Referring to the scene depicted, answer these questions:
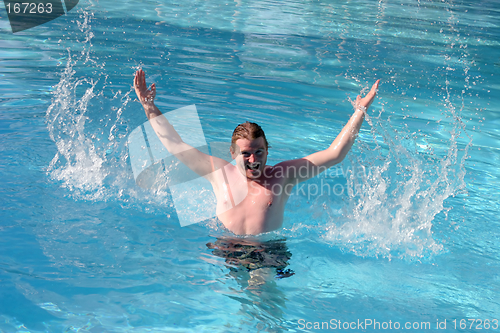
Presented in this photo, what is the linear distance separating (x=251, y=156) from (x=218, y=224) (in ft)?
2.22

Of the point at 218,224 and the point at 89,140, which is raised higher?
the point at 89,140

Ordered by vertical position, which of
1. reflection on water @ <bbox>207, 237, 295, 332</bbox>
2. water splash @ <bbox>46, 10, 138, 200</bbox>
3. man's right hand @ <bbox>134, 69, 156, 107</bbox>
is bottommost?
reflection on water @ <bbox>207, 237, 295, 332</bbox>

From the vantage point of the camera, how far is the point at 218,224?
3.55 m

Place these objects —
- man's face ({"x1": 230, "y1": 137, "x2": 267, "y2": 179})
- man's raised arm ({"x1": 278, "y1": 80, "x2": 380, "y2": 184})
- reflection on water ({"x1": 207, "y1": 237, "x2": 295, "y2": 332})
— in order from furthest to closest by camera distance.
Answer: man's raised arm ({"x1": 278, "y1": 80, "x2": 380, "y2": 184}), man's face ({"x1": 230, "y1": 137, "x2": 267, "y2": 179}), reflection on water ({"x1": 207, "y1": 237, "x2": 295, "y2": 332})

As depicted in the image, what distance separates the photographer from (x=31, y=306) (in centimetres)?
272

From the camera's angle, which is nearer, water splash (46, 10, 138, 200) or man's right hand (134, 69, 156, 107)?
man's right hand (134, 69, 156, 107)

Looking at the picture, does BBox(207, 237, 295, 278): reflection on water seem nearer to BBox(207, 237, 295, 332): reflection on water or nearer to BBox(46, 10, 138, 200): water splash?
BBox(207, 237, 295, 332): reflection on water

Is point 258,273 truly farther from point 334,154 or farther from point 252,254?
point 334,154

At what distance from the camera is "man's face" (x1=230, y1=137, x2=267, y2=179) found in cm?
315

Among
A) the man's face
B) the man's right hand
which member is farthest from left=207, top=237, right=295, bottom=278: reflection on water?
the man's right hand

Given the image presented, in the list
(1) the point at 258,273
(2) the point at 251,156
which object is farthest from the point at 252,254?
(2) the point at 251,156

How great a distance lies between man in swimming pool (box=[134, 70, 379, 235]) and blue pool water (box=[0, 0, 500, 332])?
355 millimetres

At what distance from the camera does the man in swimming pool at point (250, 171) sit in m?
3.21

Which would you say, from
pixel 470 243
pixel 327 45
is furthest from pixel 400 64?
pixel 470 243
